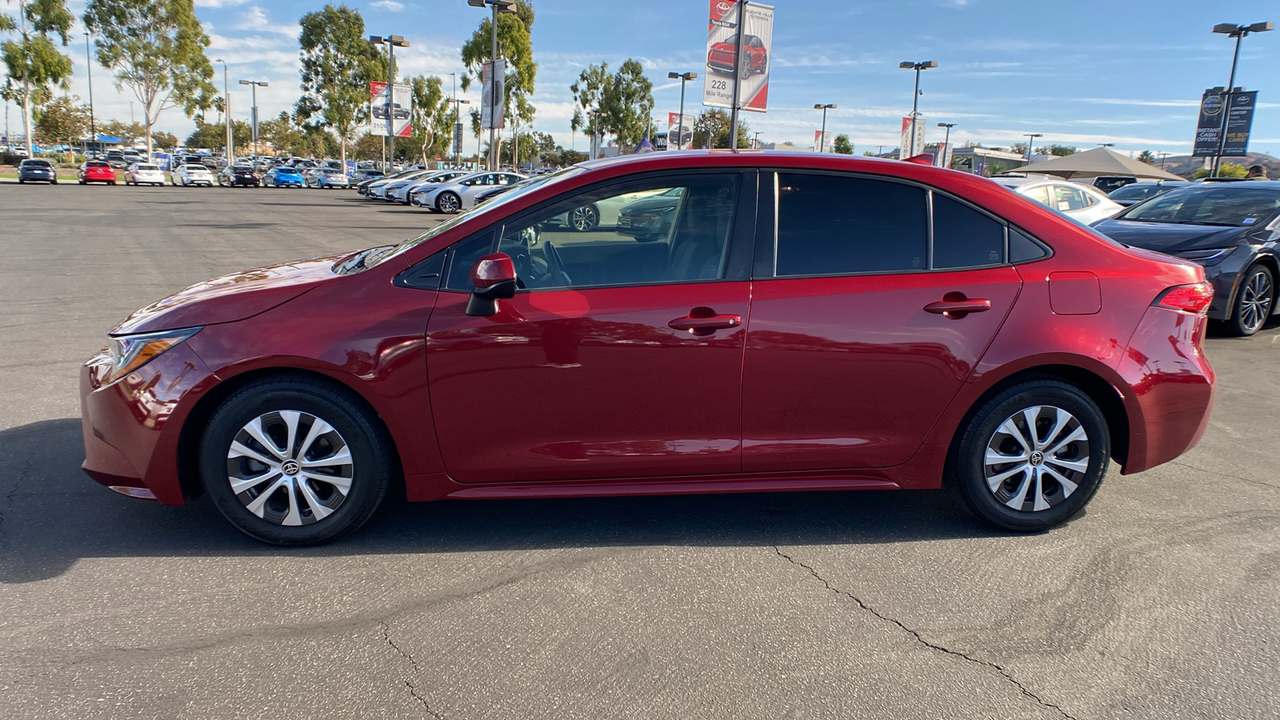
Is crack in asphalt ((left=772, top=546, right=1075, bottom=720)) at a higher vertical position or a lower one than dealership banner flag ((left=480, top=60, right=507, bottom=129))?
lower

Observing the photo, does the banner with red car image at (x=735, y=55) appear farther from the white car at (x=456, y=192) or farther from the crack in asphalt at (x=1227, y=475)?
the white car at (x=456, y=192)

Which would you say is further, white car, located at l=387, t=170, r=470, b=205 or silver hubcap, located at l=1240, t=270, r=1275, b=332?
white car, located at l=387, t=170, r=470, b=205

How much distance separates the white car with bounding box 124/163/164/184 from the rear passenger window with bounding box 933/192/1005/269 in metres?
53.9

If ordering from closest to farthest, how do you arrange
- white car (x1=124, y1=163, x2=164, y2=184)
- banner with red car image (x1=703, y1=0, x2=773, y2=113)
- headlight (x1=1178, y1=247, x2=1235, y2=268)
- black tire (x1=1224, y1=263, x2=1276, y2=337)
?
headlight (x1=1178, y1=247, x2=1235, y2=268) < black tire (x1=1224, y1=263, x2=1276, y2=337) < banner with red car image (x1=703, y1=0, x2=773, y2=113) < white car (x1=124, y1=163, x2=164, y2=184)

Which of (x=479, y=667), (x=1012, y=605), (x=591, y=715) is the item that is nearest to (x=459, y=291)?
(x=479, y=667)

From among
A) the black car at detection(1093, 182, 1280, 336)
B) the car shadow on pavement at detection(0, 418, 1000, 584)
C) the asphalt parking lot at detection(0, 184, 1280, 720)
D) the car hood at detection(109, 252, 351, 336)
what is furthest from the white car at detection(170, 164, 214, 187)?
the car hood at detection(109, 252, 351, 336)

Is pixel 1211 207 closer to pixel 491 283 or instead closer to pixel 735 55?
pixel 735 55

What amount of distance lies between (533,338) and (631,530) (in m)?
1.04

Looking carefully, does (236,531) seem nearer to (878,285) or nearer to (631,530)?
(631,530)

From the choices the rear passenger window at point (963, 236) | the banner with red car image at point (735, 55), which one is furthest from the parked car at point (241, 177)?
the rear passenger window at point (963, 236)

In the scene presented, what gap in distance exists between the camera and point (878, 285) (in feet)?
12.0

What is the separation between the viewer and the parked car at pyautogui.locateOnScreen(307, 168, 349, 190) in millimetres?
57344

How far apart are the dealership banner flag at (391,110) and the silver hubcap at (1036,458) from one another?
46.4 meters

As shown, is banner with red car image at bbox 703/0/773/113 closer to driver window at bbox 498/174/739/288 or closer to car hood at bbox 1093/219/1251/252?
car hood at bbox 1093/219/1251/252
